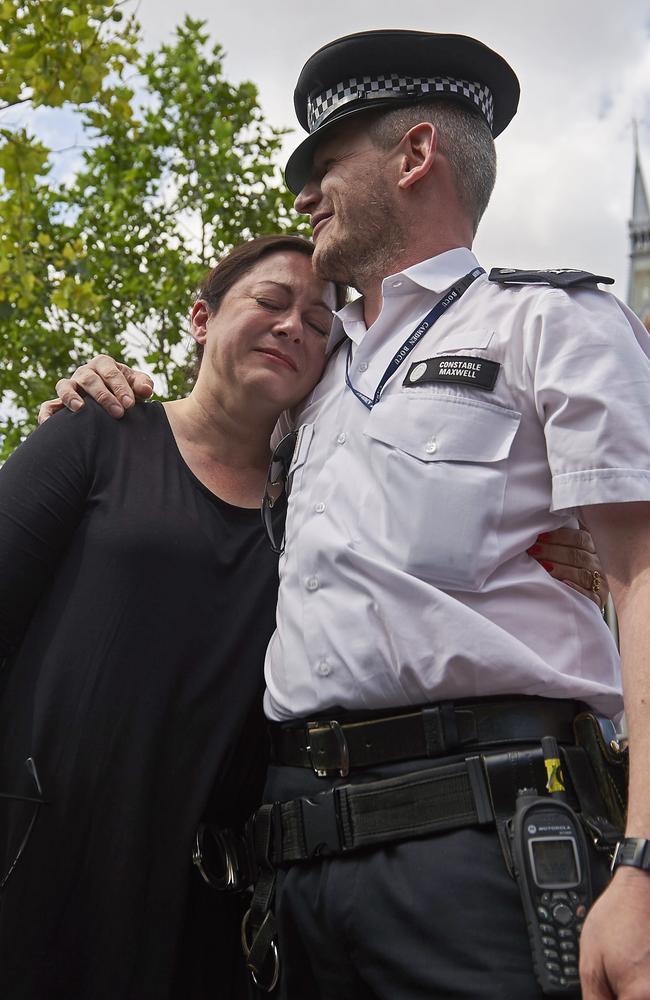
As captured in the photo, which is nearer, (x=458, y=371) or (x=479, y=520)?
(x=479, y=520)

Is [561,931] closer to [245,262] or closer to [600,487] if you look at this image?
[600,487]

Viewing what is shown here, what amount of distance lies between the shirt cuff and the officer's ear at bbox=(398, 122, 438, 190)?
123cm

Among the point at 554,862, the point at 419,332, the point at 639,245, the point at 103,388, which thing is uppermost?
the point at 639,245

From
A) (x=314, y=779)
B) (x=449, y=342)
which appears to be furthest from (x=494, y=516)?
(x=314, y=779)

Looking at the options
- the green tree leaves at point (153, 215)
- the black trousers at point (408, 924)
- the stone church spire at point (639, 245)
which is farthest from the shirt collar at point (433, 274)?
the stone church spire at point (639, 245)

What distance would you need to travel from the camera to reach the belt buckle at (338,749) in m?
2.19

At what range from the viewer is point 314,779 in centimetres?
229

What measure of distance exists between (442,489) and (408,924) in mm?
895

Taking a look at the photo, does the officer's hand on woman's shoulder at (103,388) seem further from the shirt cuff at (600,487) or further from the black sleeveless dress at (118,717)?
the shirt cuff at (600,487)

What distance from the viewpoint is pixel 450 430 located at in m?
2.26

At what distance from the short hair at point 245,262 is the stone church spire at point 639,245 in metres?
59.3

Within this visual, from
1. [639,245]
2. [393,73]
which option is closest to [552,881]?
[393,73]

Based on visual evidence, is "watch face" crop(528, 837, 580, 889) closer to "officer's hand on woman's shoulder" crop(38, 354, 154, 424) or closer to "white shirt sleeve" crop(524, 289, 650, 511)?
"white shirt sleeve" crop(524, 289, 650, 511)

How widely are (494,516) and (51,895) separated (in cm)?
147
